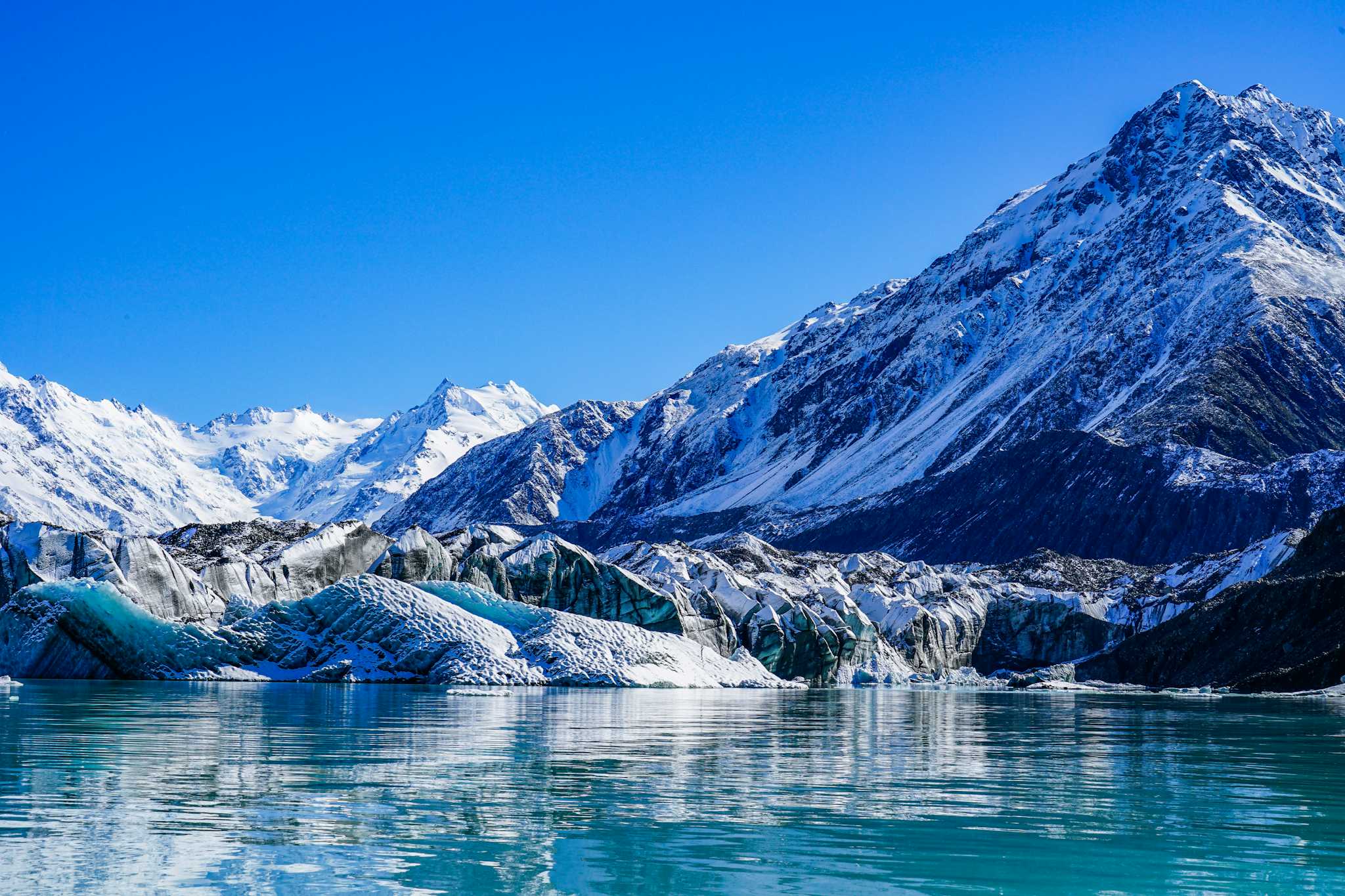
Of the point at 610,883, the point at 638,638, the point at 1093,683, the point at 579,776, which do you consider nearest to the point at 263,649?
the point at 638,638

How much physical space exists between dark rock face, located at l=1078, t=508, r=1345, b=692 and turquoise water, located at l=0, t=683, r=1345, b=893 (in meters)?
44.3

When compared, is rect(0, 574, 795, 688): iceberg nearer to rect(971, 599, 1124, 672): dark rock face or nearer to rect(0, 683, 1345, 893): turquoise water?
rect(0, 683, 1345, 893): turquoise water

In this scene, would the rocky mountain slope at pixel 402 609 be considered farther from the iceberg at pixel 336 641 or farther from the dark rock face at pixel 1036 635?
the dark rock face at pixel 1036 635

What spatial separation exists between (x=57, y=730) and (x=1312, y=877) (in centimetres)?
2272

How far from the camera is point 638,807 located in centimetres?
1727

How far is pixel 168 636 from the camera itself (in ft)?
183

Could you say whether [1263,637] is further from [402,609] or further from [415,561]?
[402,609]

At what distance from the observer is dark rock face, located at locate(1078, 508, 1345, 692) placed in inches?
2926

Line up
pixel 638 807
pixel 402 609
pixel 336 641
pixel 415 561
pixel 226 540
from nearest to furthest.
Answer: pixel 638 807
pixel 402 609
pixel 336 641
pixel 415 561
pixel 226 540

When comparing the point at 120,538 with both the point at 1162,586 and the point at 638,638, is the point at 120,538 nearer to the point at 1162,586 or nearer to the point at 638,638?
the point at 638,638

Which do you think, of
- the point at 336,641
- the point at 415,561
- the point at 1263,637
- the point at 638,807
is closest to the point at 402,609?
the point at 336,641

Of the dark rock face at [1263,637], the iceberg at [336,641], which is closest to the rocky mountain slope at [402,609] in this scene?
the iceberg at [336,641]

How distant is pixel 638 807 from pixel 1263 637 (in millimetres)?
73959

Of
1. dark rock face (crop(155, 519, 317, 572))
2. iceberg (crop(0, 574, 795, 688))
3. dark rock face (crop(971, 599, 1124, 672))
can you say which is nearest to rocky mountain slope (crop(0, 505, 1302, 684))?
iceberg (crop(0, 574, 795, 688))
